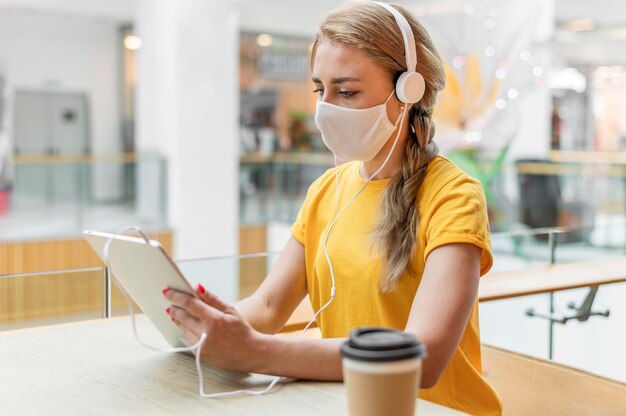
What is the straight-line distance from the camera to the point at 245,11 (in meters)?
11.2

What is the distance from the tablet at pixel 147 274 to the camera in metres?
1.27

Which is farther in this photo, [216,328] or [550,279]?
[550,279]

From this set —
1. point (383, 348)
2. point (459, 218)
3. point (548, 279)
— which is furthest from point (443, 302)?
point (548, 279)

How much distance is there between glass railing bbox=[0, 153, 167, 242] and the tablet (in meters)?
7.04

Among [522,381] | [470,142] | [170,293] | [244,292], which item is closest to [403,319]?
[170,293]

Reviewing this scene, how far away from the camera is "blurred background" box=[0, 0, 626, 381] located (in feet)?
26.1

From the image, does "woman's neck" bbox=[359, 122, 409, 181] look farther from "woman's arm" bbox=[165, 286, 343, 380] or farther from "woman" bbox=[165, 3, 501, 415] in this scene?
"woman's arm" bbox=[165, 286, 343, 380]

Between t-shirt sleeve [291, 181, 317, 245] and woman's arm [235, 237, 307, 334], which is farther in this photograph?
t-shirt sleeve [291, 181, 317, 245]

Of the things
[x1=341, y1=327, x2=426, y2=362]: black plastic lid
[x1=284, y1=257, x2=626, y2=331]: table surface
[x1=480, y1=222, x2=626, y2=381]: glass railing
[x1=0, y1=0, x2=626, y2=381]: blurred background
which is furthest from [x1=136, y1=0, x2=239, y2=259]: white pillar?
[x1=341, y1=327, x2=426, y2=362]: black plastic lid

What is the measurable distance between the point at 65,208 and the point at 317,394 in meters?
7.81

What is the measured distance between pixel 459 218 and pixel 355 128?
0.97 feet

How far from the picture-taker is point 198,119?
899cm

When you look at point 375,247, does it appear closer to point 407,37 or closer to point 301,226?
point 301,226

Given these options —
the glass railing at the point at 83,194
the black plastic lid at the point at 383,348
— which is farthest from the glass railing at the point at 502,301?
the glass railing at the point at 83,194
